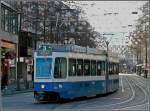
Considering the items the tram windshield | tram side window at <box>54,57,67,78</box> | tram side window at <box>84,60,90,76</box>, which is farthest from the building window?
tram side window at <box>54,57,67,78</box>

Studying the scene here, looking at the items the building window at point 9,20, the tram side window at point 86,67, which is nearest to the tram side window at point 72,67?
the tram side window at point 86,67

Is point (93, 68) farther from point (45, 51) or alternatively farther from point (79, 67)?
point (45, 51)

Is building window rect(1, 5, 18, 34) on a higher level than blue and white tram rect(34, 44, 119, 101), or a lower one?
higher

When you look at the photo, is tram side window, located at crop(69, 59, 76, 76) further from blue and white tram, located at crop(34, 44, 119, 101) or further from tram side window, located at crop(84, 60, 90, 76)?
tram side window, located at crop(84, 60, 90, 76)

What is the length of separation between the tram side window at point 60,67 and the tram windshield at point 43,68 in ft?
1.29

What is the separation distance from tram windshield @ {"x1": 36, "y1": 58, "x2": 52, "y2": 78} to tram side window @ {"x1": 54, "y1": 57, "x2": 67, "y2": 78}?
1.29 feet

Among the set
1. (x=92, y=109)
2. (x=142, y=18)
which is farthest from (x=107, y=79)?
(x=142, y=18)

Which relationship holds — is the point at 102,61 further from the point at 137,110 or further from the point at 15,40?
the point at 15,40

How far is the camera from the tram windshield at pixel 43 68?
91.9 ft

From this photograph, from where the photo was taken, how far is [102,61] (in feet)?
114

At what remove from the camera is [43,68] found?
2812 cm

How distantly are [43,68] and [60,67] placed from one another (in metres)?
0.94

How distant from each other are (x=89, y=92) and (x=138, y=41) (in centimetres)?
6869

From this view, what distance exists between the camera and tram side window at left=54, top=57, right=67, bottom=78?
92.5 ft
